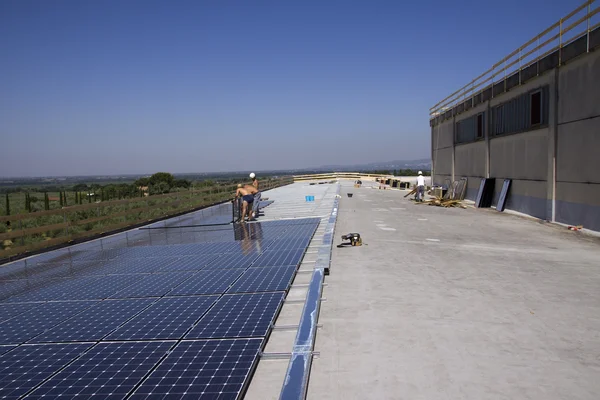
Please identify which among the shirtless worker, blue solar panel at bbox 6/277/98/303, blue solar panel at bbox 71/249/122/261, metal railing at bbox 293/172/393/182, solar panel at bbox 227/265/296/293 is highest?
the shirtless worker

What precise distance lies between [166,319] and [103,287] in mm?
2465

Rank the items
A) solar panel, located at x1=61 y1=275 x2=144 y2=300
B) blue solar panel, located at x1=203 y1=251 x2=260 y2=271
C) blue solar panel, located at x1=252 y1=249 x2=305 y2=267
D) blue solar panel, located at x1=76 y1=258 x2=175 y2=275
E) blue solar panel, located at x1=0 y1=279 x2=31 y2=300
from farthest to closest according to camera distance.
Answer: blue solar panel, located at x1=76 y1=258 x2=175 y2=275 → blue solar panel, located at x1=203 y1=251 x2=260 y2=271 → blue solar panel, located at x1=252 y1=249 x2=305 y2=267 → blue solar panel, located at x1=0 y1=279 x2=31 y2=300 → solar panel, located at x1=61 y1=275 x2=144 y2=300

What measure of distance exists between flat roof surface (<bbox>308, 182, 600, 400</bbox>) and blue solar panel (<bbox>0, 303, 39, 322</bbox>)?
4190 mm

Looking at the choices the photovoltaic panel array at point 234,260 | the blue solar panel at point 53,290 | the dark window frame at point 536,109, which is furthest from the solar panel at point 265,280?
the dark window frame at point 536,109

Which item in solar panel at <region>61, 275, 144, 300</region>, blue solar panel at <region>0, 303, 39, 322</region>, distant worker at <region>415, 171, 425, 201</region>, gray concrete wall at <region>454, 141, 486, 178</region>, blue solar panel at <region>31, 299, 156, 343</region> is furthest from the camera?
distant worker at <region>415, 171, 425, 201</region>

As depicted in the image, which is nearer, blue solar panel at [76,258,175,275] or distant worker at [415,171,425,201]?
blue solar panel at [76,258,175,275]

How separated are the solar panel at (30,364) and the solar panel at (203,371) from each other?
1.03 metres

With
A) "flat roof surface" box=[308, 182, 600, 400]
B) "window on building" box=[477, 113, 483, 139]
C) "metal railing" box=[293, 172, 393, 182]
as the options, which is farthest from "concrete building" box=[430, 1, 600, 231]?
"metal railing" box=[293, 172, 393, 182]

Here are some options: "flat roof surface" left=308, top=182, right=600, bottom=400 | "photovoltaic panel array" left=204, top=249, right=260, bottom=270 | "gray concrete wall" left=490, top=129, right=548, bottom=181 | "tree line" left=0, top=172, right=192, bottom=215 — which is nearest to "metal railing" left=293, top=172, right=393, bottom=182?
"tree line" left=0, top=172, right=192, bottom=215

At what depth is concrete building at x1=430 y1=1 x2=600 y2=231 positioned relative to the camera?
13922mm

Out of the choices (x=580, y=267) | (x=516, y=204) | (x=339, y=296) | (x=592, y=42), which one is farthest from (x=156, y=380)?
(x=516, y=204)

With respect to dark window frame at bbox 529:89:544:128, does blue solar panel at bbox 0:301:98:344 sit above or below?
below

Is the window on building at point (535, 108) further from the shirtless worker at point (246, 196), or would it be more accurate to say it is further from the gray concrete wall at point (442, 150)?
the gray concrete wall at point (442, 150)

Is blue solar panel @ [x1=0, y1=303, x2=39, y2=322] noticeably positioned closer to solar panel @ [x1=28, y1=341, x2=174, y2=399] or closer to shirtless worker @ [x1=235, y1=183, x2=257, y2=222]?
solar panel @ [x1=28, y1=341, x2=174, y2=399]
